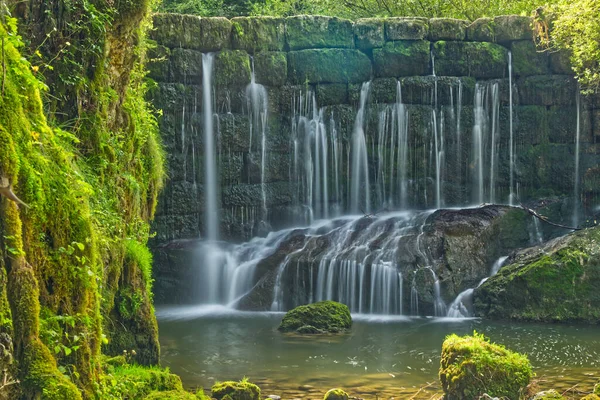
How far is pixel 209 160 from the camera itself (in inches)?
770

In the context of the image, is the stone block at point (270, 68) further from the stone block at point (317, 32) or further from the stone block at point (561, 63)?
the stone block at point (561, 63)

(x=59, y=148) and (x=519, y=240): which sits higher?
(x=59, y=148)

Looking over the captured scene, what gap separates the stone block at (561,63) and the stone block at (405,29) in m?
3.11

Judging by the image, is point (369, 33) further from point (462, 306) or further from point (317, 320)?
point (317, 320)

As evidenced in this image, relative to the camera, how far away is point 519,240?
1731 centimetres

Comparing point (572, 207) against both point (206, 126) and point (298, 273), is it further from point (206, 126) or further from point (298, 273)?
point (206, 126)

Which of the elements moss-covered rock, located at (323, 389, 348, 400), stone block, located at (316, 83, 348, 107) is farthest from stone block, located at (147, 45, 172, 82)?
moss-covered rock, located at (323, 389, 348, 400)

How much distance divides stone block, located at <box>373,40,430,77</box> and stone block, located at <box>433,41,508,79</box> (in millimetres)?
319

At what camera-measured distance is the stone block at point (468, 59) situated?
66.2 feet

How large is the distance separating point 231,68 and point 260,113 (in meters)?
1.27

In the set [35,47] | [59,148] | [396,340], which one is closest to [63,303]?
[59,148]

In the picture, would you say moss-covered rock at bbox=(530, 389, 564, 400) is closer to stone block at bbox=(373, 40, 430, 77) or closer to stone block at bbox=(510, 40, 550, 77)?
stone block at bbox=(373, 40, 430, 77)

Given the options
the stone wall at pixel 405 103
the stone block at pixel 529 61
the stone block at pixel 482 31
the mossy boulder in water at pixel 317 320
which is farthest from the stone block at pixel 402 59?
the mossy boulder in water at pixel 317 320

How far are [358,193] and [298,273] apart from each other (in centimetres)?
432
